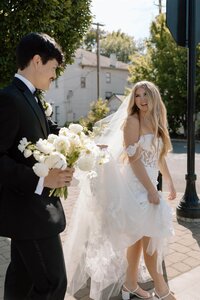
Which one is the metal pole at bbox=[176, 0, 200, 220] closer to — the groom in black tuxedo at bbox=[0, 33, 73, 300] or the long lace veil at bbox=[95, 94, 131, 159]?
the long lace veil at bbox=[95, 94, 131, 159]

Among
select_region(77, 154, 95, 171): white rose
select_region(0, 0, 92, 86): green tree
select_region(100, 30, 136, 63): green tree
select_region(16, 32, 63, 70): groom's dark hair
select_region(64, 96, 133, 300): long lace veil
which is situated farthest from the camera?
select_region(100, 30, 136, 63): green tree

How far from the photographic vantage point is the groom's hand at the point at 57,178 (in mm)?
2289

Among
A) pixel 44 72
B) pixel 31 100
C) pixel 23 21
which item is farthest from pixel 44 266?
pixel 23 21

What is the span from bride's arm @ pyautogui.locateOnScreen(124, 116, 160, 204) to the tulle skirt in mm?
75

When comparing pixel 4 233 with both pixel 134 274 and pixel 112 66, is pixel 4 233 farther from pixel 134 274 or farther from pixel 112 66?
pixel 112 66

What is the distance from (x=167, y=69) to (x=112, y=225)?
82.5 ft

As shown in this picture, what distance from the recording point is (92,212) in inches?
151

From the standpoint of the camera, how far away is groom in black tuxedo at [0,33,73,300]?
7.54ft

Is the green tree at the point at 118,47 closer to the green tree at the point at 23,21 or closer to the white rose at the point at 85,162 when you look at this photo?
the green tree at the point at 23,21

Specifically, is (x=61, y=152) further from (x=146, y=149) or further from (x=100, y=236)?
(x=100, y=236)

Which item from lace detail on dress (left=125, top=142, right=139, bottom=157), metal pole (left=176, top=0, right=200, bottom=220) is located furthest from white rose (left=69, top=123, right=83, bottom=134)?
metal pole (left=176, top=0, right=200, bottom=220)

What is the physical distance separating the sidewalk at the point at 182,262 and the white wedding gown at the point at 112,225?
0.21m

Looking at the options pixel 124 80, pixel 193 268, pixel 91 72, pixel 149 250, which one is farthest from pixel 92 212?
pixel 124 80

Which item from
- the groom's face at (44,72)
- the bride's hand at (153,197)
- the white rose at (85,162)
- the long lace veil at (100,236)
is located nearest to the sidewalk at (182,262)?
the long lace veil at (100,236)
